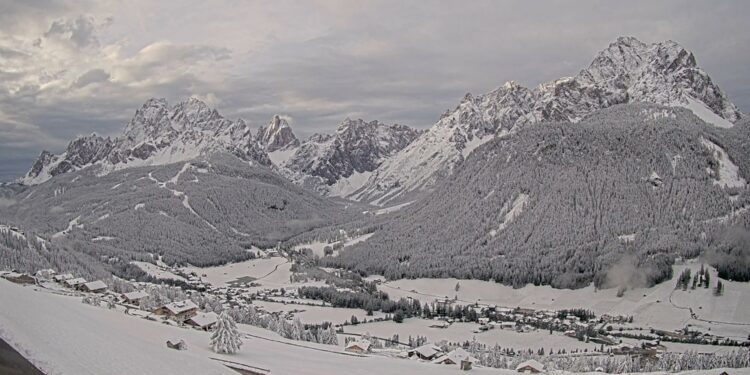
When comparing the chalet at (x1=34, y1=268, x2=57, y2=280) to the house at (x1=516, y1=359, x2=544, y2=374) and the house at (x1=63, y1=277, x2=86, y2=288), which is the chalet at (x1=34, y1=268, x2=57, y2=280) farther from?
the house at (x1=516, y1=359, x2=544, y2=374)

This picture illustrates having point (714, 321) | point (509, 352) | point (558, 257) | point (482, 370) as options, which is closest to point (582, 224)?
point (558, 257)

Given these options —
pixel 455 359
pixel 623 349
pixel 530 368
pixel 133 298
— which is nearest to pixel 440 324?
pixel 623 349

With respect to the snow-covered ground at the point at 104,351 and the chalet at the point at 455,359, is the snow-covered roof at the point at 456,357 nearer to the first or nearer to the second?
the chalet at the point at 455,359

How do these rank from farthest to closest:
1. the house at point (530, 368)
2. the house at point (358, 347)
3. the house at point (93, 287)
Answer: the house at point (93, 287) < the house at point (358, 347) < the house at point (530, 368)

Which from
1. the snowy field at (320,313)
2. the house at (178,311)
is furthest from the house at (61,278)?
the snowy field at (320,313)

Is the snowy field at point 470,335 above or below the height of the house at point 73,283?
below

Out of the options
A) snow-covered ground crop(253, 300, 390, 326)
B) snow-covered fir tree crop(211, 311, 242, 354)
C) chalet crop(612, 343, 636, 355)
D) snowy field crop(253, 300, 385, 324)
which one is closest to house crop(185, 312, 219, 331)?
snow-covered fir tree crop(211, 311, 242, 354)

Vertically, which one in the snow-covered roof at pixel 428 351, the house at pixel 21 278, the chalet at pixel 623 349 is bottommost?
the chalet at pixel 623 349
